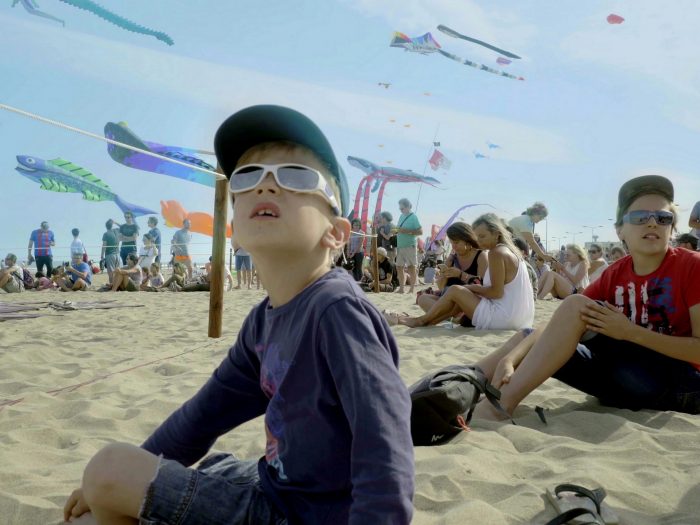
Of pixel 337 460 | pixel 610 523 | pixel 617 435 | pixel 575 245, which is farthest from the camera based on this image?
pixel 575 245

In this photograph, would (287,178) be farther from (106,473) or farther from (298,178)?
(106,473)

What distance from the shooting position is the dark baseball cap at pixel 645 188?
9.25ft

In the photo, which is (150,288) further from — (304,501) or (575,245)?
(304,501)

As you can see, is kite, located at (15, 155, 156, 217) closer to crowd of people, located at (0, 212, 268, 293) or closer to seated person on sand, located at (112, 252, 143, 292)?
crowd of people, located at (0, 212, 268, 293)

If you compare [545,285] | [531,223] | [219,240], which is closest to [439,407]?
[219,240]

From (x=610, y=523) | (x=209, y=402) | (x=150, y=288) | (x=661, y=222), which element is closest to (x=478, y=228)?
(x=661, y=222)

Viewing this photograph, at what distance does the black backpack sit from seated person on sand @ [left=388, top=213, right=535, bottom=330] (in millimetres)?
2915

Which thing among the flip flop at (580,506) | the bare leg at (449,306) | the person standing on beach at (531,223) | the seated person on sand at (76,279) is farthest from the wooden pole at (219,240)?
the seated person on sand at (76,279)

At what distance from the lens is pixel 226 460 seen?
5.30ft

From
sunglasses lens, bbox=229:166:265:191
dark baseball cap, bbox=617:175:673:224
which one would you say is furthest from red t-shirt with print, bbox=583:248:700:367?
sunglasses lens, bbox=229:166:265:191

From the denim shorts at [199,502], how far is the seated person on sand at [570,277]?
8.47m

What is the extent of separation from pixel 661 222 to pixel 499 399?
1.09 m

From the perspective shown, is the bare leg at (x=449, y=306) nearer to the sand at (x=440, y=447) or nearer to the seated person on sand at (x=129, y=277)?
the sand at (x=440, y=447)

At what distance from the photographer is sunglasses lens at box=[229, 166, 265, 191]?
4.48 ft
